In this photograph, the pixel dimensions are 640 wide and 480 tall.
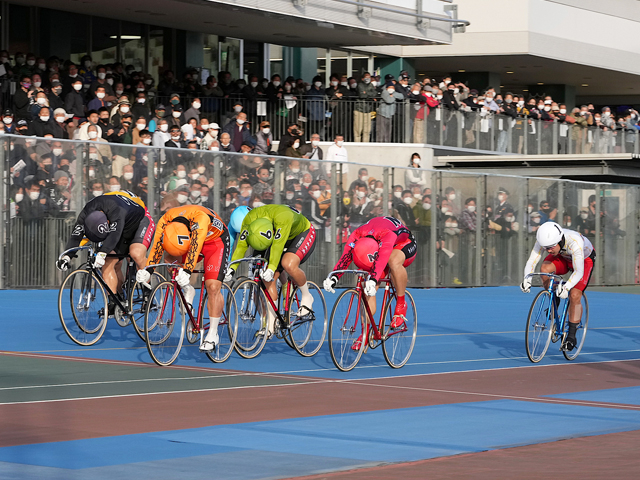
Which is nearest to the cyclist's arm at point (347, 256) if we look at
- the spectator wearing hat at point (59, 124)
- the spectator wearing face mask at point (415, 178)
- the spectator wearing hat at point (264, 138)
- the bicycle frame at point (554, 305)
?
the bicycle frame at point (554, 305)

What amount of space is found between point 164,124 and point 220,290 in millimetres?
10408

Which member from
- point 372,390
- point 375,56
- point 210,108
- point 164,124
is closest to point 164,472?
point 372,390

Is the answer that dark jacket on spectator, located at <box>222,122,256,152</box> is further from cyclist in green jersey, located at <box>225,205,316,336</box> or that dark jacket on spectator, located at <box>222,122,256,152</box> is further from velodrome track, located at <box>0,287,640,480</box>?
cyclist in green jersey, located at <box>225,205,316,336</box>

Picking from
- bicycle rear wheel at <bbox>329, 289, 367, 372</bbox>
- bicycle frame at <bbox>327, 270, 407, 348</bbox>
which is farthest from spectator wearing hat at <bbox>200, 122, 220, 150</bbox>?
bicycle rear wheel at <bbox>329, 289, 367, 372</bbox>

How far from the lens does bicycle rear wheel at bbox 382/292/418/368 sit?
11.7 m

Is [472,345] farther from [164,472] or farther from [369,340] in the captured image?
[164,472]

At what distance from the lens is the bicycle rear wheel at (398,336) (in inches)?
460

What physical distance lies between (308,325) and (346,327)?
1316mm

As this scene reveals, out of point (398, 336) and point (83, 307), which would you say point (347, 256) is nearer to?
point (398, 336)

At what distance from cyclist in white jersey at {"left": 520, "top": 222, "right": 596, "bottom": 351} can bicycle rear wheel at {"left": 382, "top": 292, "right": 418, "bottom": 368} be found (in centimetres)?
134

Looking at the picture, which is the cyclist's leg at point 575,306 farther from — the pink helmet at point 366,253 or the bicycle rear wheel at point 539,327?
the pink helmet at point 366,253

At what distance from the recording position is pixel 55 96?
2125 cm

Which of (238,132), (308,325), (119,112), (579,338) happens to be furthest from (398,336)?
(238,132)

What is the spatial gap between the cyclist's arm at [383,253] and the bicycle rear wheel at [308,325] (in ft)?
4.35
